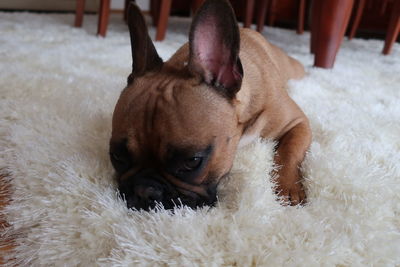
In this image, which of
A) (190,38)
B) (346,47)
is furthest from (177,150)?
(346,47)

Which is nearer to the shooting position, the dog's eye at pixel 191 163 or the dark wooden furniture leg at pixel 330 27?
the dog's eye at pixel 191 163

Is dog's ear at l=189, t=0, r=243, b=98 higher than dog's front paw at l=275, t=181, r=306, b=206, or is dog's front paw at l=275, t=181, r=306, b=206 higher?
dog's ear at l=189, t=0, r=243, b=98

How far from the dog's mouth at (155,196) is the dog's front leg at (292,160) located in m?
0.21

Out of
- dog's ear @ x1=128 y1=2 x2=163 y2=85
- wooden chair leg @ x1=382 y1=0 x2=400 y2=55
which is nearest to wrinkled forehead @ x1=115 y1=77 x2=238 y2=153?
dog's ear @ x1=128 y1=2 x2=163 y2=85

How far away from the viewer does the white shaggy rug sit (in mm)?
684

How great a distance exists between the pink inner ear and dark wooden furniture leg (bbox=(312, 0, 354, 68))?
1384mm

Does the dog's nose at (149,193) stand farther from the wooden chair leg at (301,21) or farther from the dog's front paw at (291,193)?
the wooden chair leg at (301,21)

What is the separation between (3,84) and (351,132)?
4.30ft

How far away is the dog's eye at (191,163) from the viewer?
817 millimetres

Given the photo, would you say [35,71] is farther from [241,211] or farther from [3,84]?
[241,211]

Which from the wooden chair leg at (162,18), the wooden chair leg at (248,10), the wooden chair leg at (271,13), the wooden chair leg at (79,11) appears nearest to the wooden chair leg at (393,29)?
the wooden chair leg at (248,10)

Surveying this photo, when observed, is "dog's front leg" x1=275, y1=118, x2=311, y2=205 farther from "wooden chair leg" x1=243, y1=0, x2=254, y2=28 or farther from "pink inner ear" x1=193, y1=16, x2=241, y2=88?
"wooden chair leg" x1=243, y1=0, x2=254, y2=28

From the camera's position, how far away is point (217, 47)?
3.02 ft

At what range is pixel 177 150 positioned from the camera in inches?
31.4
